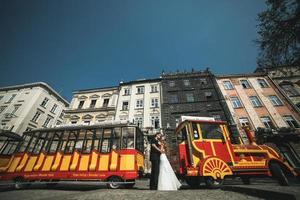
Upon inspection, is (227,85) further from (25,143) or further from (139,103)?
(25,143)

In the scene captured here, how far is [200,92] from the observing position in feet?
68.2

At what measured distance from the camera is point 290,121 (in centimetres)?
1731

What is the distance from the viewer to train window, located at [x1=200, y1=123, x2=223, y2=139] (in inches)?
237

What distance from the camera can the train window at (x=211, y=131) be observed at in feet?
19.7

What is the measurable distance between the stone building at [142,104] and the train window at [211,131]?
11.8 m

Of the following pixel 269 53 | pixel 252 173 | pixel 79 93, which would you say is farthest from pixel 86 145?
pixel 79 93

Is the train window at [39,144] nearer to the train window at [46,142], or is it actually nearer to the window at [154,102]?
the train window at [46,142]

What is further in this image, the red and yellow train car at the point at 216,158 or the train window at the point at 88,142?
the train window at the point at 88,142


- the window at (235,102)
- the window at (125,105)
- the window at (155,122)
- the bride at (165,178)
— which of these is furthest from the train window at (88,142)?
the window at (235,102)

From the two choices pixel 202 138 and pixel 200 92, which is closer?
pixel 202 138

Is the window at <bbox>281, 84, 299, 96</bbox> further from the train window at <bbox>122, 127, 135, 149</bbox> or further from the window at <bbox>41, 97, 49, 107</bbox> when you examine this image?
the window at <bbox>41, 97, 49, 107</bbox>

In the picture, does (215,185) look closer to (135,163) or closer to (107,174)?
(135,163)

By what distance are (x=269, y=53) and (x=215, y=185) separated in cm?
769

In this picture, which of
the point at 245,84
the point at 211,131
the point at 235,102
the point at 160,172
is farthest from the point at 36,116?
the point at 245,84
